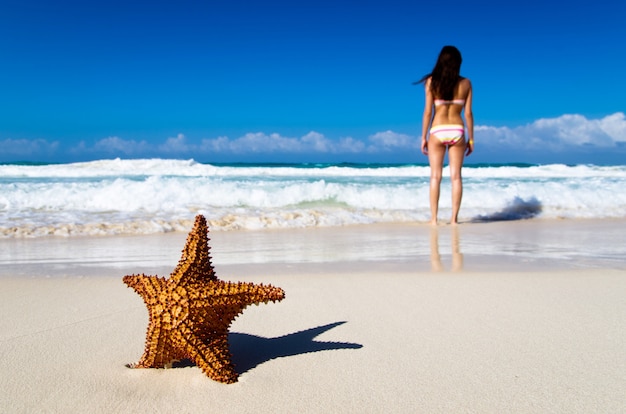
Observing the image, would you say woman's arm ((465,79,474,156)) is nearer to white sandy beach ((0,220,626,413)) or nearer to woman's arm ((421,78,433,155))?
woman's arm ((421,78,433,155))

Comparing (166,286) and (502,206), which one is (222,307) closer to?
(166,286)

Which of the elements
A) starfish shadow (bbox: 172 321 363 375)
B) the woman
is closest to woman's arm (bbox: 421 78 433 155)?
the woman

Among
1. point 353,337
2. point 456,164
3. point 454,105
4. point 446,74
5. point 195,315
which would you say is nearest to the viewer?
point 195,315

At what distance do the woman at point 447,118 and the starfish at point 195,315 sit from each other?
6.09 metres

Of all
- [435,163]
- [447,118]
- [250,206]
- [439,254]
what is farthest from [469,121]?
[250,206]

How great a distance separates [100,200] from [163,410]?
30.9ft

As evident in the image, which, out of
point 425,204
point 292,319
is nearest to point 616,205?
point 425,204

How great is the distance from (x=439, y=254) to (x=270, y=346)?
10.3 feet

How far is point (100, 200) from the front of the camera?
34.0 feet

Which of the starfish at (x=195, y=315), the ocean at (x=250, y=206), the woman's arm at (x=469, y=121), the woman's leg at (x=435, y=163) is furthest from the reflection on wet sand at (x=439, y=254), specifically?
the starfish at (x=195, y=315)

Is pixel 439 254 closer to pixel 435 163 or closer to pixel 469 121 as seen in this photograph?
pixel 435 163

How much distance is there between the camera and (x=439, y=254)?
5.16m

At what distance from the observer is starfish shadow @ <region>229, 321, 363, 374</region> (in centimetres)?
223

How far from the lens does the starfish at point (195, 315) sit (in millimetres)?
1926
